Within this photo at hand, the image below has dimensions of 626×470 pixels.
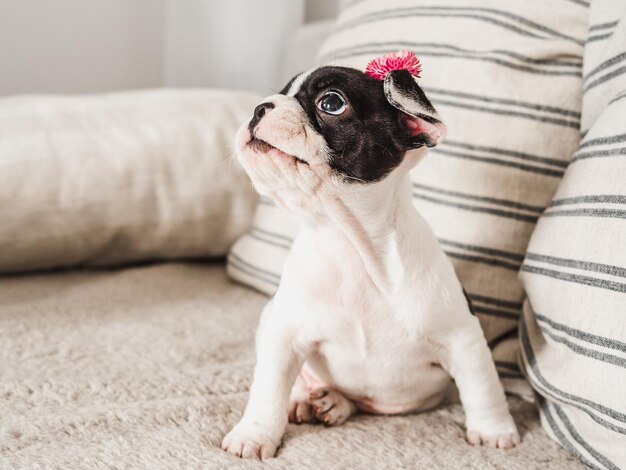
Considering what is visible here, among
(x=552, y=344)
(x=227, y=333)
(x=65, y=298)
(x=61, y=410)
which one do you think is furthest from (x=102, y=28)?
(x=552, y=344)

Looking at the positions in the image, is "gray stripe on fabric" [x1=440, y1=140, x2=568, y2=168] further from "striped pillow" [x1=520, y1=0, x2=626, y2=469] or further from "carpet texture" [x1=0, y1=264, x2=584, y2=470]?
"carpet texture" [x1=0, y1=264, x2=584, y2=470]

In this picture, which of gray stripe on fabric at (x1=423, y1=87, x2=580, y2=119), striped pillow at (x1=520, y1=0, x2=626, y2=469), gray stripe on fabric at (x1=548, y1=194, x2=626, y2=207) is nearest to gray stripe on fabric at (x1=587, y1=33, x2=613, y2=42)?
striped pillow at (x1=520, y1=0, x2=626, y2=469)

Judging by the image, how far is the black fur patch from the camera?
0.81 m

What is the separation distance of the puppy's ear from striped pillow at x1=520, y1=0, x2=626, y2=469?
238 mm

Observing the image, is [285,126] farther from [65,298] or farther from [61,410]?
[65,298]

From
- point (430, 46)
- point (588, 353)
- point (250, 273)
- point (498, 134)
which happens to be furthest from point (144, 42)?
point (588, 353)

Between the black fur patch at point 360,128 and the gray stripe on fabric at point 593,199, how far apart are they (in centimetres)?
24

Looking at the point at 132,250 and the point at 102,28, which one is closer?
the point at 132,250

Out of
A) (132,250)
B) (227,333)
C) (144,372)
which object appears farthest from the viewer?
(132,250)

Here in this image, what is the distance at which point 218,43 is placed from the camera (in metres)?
2.39

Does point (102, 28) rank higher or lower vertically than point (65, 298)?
higher

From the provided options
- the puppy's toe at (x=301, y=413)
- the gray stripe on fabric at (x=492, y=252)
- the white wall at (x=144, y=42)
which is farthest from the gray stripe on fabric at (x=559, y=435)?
the white wall at (x=144, y=42)

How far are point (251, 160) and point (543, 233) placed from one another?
432 mm

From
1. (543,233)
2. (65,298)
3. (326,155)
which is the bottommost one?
(65,298)
